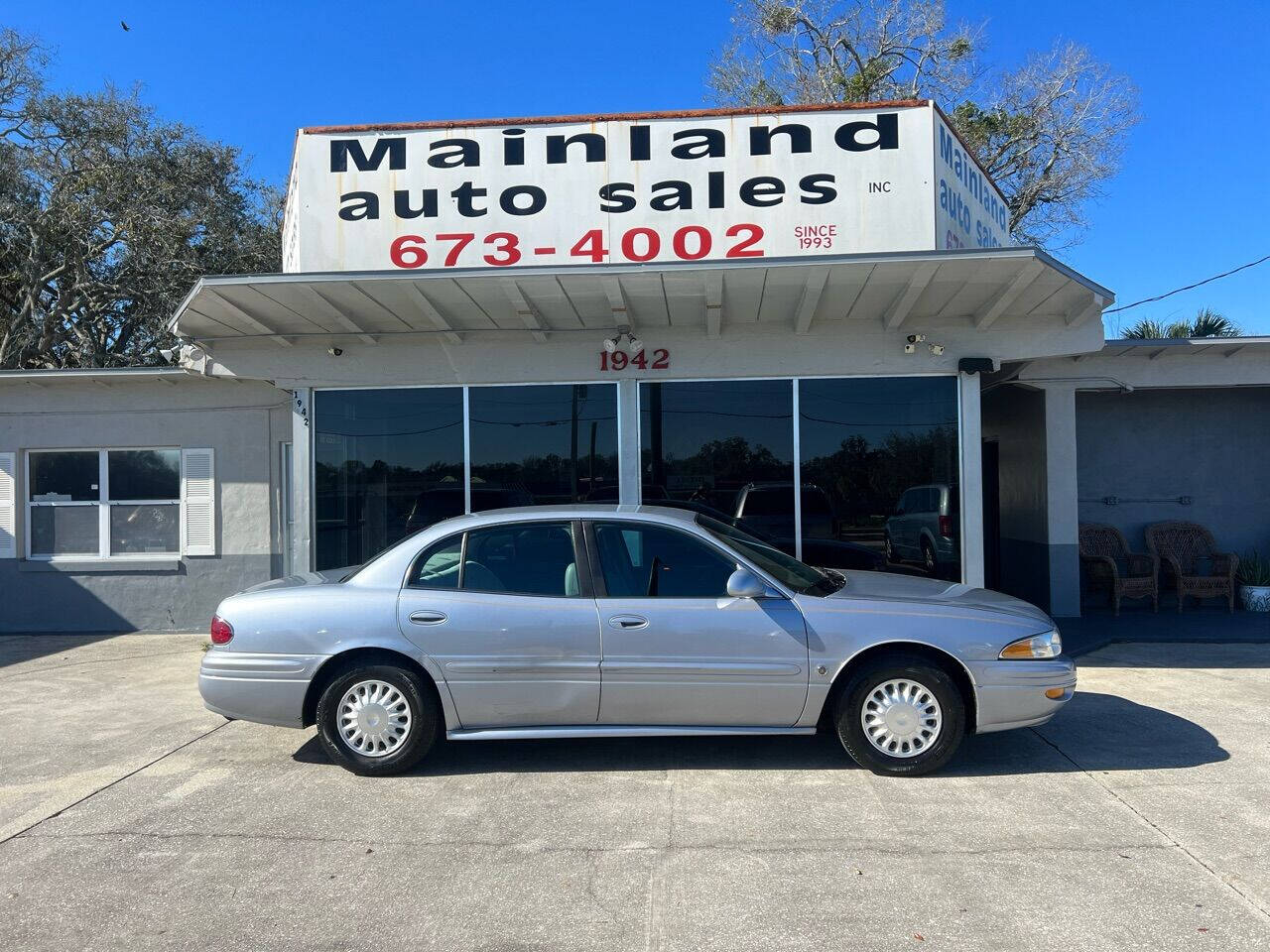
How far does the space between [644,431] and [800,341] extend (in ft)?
5.71

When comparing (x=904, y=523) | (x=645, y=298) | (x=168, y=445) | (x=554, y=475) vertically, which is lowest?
(x=904, y=523)

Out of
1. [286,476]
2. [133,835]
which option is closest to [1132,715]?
[133,835]

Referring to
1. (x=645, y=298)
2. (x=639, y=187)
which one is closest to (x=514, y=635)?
(x=645, y=298)

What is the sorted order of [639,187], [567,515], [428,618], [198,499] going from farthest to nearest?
[198,499] < [639,187] < [567,515] < [428,618]

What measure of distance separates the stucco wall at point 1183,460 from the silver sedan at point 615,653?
288 inches

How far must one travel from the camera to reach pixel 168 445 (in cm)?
1078

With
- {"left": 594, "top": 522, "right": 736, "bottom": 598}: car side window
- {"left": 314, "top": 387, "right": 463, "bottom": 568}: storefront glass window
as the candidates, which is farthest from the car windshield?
{"left": 314, "top": 387, "right": 463, "bottom": 568}: storefront glass window

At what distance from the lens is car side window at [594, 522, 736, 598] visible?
5.36 m

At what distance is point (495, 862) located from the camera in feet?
13.8

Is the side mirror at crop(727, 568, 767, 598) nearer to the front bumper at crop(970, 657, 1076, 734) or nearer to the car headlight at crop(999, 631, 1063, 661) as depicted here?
the front bumper at crop(970, 657, 1076, 734)

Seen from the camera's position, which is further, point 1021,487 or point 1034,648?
point 1021,487

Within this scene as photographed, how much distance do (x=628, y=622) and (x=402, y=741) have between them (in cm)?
147

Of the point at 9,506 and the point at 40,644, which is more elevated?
the point at 9,506

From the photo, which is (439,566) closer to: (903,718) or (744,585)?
(744,585)
